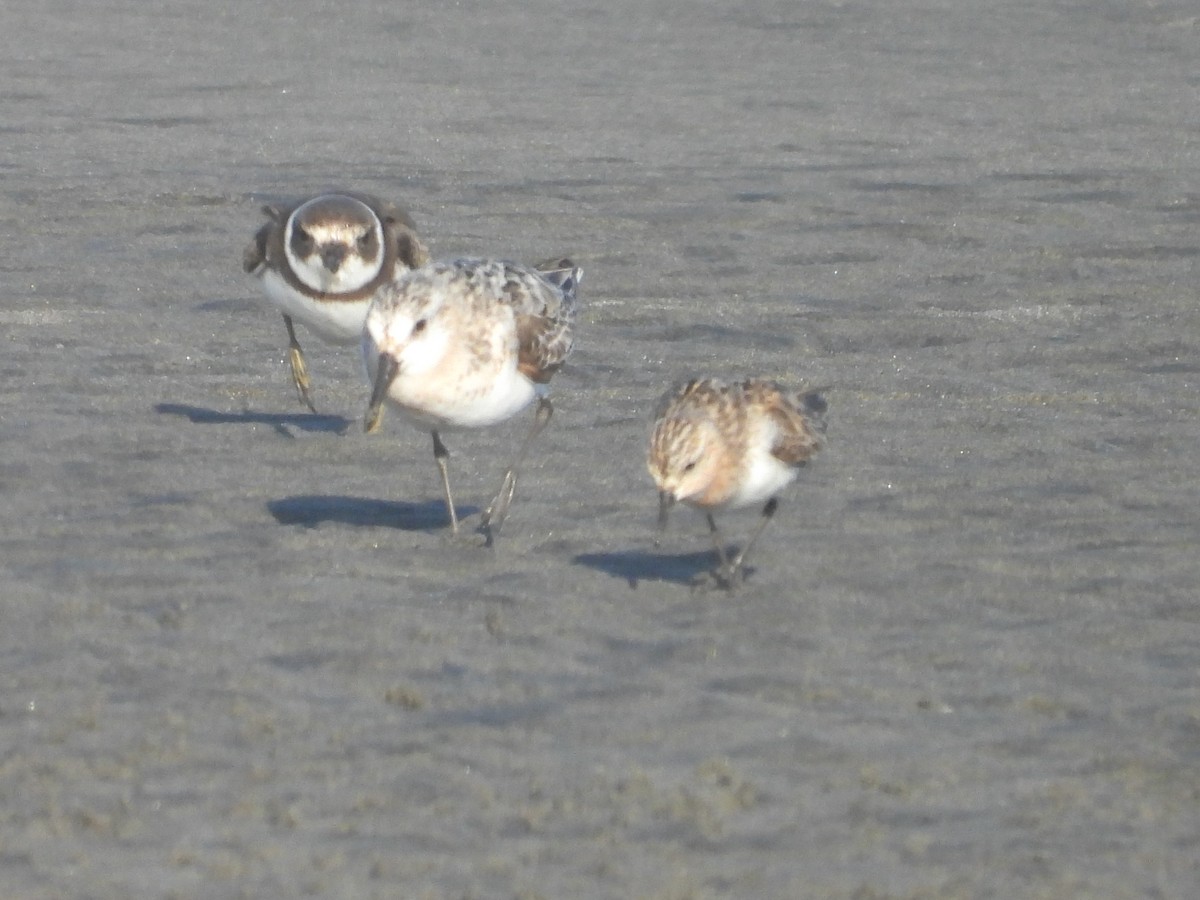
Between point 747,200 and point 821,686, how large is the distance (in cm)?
888

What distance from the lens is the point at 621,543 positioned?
875cm

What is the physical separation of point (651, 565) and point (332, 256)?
2.90 metres

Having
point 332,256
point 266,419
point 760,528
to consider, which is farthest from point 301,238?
point 760,528

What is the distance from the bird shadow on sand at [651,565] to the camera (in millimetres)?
8336

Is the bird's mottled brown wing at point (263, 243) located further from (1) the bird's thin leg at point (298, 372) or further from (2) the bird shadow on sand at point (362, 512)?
(2) the bird shadow on sand at point (362, 512)

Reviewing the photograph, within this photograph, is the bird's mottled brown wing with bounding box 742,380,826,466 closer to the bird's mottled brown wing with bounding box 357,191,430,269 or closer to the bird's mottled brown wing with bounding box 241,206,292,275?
the bird's mottled brown wing with bounding box 357,191,430,269

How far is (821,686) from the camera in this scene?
23.5 feet

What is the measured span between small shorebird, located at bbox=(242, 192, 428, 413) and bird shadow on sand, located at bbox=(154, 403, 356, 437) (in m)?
0.12

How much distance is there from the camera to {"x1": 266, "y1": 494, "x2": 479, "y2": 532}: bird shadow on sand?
899cm

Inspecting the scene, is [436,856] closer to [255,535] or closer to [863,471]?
[255,535]

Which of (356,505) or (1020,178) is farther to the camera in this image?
(1020,178)

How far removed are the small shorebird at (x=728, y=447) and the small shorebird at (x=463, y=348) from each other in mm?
808

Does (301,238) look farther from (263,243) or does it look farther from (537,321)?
(537,321)

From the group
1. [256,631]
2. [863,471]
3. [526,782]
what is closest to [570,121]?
[863,471]
